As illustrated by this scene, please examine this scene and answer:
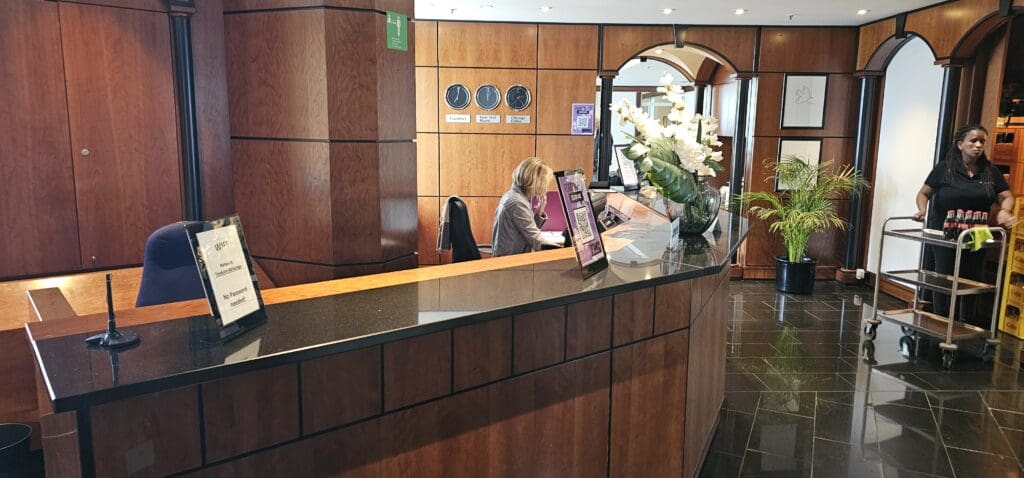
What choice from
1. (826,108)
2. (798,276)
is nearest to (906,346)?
(798,276)

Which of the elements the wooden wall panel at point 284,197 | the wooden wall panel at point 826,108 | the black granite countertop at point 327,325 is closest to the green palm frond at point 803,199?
the wooden wall panel at point 826,108

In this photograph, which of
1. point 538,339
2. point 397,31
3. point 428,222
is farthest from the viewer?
point 428,222

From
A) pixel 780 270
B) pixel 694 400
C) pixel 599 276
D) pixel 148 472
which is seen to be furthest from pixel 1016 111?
pixel 148 472

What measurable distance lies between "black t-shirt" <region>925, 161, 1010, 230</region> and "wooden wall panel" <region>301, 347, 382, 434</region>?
5042mm

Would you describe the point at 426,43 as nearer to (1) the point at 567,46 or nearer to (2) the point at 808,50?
(1) the point at 567,46

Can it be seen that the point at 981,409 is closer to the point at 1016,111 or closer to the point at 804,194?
the point at 804,194

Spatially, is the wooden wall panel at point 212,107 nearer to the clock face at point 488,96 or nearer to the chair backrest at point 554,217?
the chair backrest at point 554,217

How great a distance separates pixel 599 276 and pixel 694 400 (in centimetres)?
90

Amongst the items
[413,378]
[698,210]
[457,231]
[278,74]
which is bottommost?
[413,378]

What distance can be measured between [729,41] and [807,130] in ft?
4.31

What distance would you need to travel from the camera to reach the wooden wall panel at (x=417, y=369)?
1838 mm

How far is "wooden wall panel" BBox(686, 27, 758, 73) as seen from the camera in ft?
23.9

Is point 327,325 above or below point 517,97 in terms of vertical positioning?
below

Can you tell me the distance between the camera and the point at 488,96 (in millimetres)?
7266
